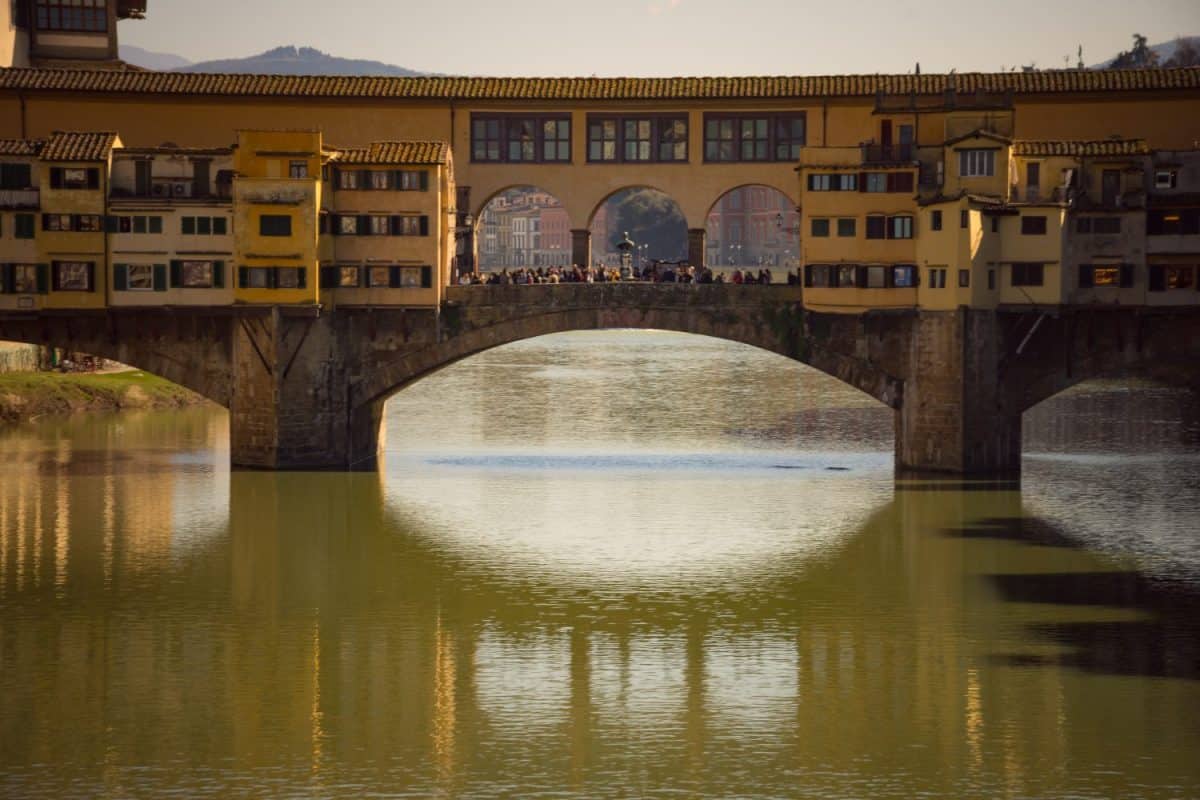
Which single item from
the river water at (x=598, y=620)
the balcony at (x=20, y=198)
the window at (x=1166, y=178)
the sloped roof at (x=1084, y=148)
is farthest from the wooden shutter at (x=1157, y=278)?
the balcony at (x=20, y=198)

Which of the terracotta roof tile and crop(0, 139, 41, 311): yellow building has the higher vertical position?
the terracotta roof tile

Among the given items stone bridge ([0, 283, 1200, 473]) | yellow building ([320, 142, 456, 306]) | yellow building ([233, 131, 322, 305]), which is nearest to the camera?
stone bridge ([0, 283, 1200, 473])

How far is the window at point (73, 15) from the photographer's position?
3720 inches

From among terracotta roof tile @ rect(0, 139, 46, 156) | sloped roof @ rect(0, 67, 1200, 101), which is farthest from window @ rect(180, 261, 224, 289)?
sloped roof @ rect(0, 67, 1200, 101)

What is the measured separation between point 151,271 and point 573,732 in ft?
114

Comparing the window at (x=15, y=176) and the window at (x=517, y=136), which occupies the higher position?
the window at (x=517, y=136)

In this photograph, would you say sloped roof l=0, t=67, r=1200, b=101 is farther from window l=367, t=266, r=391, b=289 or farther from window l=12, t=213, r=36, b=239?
window l=367, t=266, r=391, b=289

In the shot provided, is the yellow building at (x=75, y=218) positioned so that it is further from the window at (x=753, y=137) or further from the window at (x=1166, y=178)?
the window at (x=1166, y=178)

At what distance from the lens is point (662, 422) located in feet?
298

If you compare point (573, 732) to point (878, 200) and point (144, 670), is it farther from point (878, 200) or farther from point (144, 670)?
point (878, 200)

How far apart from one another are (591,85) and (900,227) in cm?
1268

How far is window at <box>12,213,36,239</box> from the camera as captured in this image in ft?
233

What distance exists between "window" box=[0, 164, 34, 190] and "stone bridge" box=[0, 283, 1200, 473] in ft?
14.1

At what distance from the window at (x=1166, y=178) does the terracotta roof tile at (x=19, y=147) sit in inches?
1442
